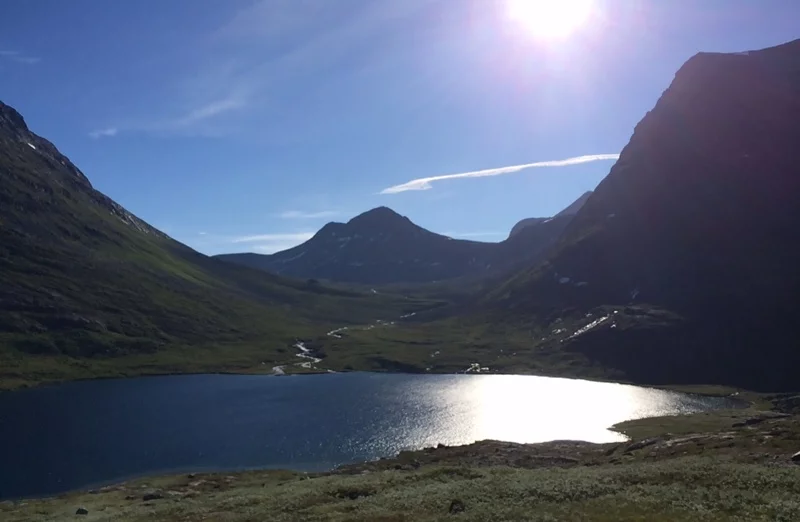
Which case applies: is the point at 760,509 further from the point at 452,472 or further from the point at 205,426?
the point at 205,426

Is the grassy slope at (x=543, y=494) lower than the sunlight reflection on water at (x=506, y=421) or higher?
higher

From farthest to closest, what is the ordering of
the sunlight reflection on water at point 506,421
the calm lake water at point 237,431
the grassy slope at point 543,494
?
the sunlight reflection on water at point 506,421 → the calm lake water at point 237,431 → the grassy slope at point 543,494

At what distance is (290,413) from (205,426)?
86.0ft

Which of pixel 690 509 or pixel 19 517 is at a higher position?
pixel 690 509

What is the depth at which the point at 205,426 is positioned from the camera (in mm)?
162500

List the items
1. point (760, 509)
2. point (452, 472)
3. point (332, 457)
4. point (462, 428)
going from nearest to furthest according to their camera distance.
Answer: point (760, 509)
point (452, 472)
point (332, 457)
point (462, 428)

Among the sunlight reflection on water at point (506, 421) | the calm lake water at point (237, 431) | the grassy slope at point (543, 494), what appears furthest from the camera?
the sunlight reflection on water at point (506, 421)

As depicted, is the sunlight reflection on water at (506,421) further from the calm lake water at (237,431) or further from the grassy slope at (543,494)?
the grassy slope at (543,494)

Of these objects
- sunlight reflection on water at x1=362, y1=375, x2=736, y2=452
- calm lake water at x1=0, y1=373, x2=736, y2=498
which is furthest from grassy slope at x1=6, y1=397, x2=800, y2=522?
sunlight reflection on water at x1=362, y1=375, x2=736, y2=452

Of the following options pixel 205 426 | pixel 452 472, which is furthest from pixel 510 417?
pixel 452 472

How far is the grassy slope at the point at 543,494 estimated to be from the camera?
4138 centimetres

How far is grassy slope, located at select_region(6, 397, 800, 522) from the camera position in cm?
4138

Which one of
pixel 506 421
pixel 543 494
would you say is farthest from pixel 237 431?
Result: pixel 543 494

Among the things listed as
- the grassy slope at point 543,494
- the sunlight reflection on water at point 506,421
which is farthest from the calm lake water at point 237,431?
the grassy slope at point 543,494
